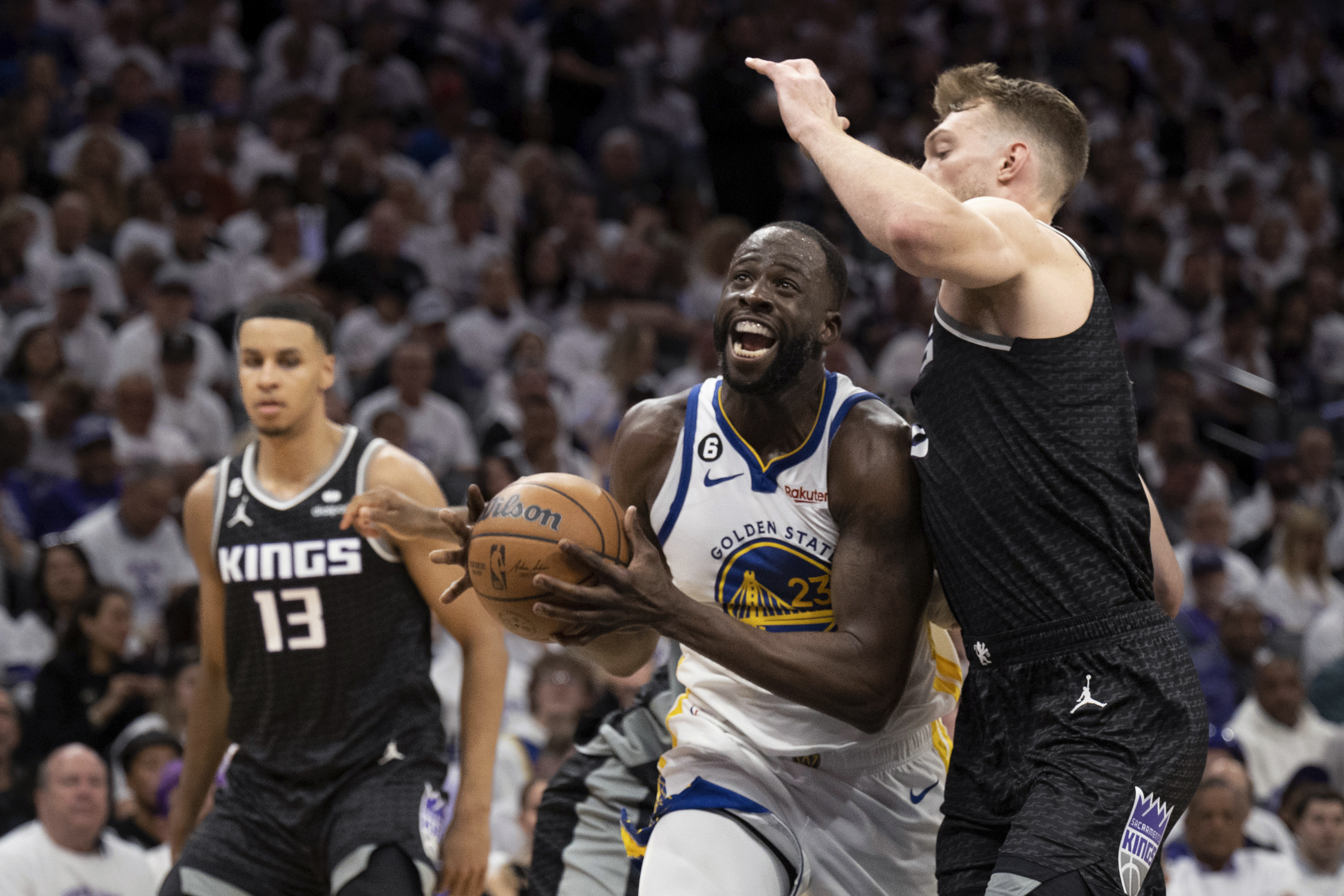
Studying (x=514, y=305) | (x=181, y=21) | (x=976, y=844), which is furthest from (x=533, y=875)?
(x=181, y=21)

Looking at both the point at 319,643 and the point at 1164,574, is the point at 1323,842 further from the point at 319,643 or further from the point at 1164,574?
the point at 319,643

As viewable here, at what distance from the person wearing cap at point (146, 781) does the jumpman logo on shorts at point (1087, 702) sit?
5011mm

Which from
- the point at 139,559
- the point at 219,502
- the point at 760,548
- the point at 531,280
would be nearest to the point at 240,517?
the point at 219,502

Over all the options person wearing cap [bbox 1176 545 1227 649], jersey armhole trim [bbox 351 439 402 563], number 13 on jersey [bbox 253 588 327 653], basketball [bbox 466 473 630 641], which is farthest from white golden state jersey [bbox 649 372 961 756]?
person wearing cap [bbox 1176 545 1227 649]

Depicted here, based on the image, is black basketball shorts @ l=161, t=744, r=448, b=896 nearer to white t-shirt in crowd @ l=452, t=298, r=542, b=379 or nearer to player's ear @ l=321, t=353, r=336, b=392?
player's ear @ l=321, t=353, r=336, b=392

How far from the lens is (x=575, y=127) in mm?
13680

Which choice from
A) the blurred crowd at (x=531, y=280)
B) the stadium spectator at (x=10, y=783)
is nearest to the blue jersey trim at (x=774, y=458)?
the blurred crowd at (x=531, y=280)

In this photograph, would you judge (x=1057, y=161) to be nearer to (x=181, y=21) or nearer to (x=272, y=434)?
(x=272, y=434)

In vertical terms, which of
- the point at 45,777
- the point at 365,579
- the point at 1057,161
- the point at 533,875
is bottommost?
the point at 45,777

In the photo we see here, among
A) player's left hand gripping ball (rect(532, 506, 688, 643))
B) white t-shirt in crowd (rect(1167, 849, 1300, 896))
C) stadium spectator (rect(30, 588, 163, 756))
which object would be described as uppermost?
player's left hand gripping ball (rect(532, 506, 688, 643))

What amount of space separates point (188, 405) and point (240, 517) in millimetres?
5085

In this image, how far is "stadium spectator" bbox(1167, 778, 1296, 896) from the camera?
22.4 feet

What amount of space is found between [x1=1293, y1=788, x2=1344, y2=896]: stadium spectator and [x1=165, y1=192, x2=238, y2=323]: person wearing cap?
7.27 m

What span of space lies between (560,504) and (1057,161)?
140cm
